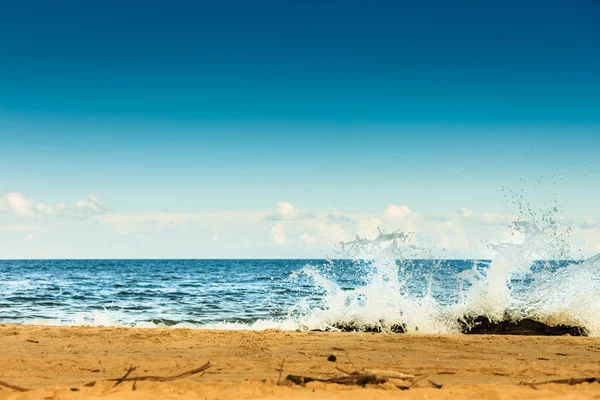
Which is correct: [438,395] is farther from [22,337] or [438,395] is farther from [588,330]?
[588,330]

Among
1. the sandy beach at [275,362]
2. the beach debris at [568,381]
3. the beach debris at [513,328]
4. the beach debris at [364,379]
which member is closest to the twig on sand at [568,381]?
the beach debris at [568,381]

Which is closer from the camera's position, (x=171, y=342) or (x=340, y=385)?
(x=340, y=385)

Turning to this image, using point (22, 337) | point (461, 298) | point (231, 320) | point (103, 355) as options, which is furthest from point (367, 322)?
point (22, 337)

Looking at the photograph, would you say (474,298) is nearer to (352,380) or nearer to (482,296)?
(482,296)

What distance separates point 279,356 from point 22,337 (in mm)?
5164

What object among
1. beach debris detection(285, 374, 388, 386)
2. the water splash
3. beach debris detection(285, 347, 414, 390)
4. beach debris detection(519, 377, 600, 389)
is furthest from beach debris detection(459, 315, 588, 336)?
beach debris detection(285, 374, 388, 386)

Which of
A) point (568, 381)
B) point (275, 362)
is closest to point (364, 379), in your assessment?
point (275, 362)

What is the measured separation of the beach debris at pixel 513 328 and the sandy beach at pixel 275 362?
6.33 feet

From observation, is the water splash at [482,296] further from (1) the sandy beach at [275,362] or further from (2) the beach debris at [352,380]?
(2) the beach debris at [352,380]

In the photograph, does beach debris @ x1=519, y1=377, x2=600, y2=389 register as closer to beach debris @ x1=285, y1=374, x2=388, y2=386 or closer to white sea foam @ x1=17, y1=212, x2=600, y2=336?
beach debris @ x1=285, y1=374, x2=388, y2=386

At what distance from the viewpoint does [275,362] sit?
23.4ft

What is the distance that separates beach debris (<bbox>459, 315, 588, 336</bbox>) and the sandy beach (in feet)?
6.33

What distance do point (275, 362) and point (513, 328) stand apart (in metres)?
7.63

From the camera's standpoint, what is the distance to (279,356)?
7633 millimetres
